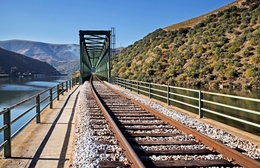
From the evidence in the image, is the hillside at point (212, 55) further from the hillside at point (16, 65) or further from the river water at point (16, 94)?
the hillside at point (16, 65)

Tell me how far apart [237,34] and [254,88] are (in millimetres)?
17999

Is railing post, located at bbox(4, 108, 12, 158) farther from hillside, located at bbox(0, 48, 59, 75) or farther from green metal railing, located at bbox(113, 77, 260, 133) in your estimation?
hillside, located at bbox(0, 48, 59, 75)

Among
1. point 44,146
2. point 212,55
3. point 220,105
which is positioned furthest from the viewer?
point 212,55

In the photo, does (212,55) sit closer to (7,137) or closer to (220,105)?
(220,105)

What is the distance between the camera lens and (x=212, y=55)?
138 ft

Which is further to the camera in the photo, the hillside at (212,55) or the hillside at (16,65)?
the hillside at (16,65)

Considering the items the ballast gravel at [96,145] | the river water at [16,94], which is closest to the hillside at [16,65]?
the river water at [16,94]

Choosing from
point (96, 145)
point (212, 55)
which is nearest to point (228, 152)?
point (96, 145)

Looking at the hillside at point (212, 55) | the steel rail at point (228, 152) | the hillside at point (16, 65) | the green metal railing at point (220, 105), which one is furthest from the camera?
the hillside at point (16, 65)

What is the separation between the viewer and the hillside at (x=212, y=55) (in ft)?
112

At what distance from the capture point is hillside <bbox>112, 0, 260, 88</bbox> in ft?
112

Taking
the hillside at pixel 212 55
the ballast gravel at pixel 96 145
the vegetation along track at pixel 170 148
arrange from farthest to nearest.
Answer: the hillside at pixel 212 55 → the ballast gravel at pixel 96 145 → the vegetation along track at pixel 170 148

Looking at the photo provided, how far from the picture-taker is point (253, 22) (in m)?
45.2

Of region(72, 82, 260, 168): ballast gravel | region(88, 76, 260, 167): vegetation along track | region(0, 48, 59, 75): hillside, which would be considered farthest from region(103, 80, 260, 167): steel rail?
region(0, 48, 59, 75): hillside
